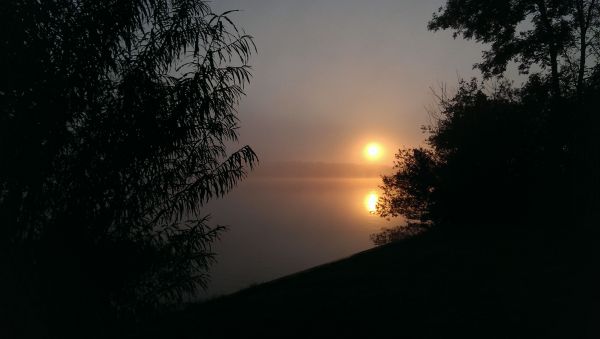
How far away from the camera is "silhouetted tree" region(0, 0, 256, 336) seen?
19.3ft

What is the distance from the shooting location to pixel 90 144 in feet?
20.4

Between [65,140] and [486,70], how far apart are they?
21555 mm

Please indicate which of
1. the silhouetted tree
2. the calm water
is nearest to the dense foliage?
the silhouetted tree

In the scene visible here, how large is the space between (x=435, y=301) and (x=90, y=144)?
7.88 m

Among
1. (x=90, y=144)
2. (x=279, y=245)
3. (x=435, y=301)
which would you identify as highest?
(x=279, y=245)

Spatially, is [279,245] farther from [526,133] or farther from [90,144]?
[90,144]

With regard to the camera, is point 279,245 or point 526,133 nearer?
point 526,133

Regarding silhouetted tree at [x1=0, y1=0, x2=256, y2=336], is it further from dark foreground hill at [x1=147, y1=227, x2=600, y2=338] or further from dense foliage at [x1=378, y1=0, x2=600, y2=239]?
dense foliage at [x1=378, y1=0, x2=600, y2=239]

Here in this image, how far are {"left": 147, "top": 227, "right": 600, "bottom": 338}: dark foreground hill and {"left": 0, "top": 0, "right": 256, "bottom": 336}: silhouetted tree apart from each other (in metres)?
2.75

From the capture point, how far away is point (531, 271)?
10.1 metres

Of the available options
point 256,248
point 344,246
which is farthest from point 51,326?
point 344,246

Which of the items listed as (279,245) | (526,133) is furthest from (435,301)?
(279,245)

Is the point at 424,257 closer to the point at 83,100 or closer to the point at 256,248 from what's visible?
the point at 83,100

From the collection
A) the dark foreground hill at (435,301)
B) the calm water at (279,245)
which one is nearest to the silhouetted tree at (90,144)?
the dark foreground hill at (435,301)
